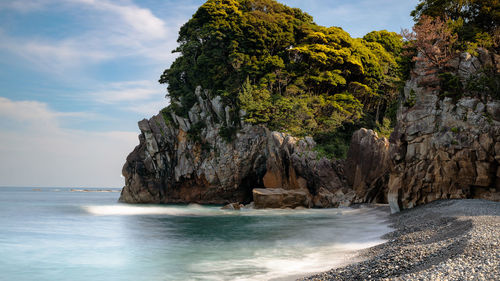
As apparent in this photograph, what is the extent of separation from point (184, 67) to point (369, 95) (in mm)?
23351

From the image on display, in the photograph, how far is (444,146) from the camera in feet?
56.6

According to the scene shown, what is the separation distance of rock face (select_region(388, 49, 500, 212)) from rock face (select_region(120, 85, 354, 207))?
32.4ft

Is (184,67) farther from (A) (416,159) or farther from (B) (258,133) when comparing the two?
(A) (416,159)

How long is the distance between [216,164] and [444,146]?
2446 centimetres

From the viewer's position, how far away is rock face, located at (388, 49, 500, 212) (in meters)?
16.0

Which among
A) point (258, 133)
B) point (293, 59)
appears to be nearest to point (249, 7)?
point (293, 59)

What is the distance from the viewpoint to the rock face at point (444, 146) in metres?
16.0

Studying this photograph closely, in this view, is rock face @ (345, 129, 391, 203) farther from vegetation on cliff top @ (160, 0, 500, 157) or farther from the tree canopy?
the tree canopy

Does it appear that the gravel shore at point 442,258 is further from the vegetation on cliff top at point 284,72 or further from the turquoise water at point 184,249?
the vegetation on cliff top at point 284,72

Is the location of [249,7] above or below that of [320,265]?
above

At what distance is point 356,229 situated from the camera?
53.5 feet

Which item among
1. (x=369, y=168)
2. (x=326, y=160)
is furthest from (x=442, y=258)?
(x=326, y=160)

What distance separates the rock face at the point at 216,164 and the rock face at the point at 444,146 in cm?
988

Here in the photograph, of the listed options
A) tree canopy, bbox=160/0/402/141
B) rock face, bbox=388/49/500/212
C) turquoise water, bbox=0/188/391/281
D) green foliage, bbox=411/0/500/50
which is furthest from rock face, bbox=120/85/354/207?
green foliage, bbox=411/0/500/50
